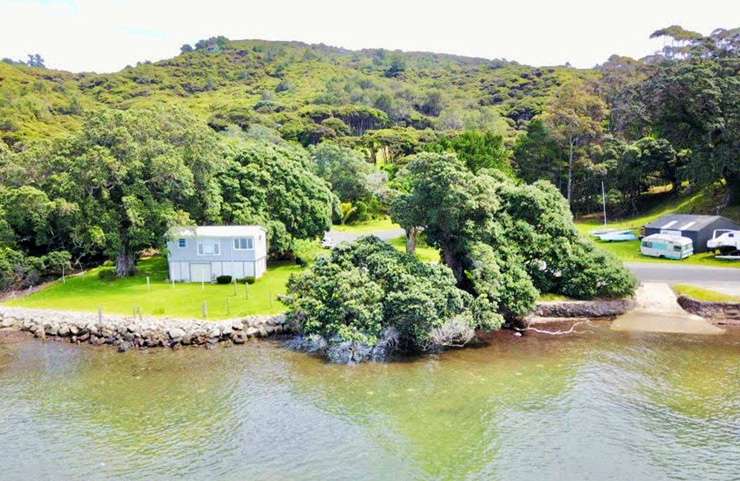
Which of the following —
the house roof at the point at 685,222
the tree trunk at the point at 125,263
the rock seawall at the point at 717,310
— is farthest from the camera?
the house roof at the point at 685,222

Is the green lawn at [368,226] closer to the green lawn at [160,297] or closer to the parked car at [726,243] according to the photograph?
the green lawn at [160,297]

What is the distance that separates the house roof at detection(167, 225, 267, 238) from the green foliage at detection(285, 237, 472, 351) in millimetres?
10744

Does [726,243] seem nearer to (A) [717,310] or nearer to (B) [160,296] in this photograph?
(A) [717,310]

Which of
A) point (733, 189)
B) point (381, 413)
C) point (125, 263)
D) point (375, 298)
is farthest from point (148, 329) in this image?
point (733, 189)

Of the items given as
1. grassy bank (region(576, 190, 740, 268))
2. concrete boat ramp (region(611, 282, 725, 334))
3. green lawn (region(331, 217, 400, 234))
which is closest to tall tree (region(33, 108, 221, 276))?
green lawn (region(331, 217, 400, 234))

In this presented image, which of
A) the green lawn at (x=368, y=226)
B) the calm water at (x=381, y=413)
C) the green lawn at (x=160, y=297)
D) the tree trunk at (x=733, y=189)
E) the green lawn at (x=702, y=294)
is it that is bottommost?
the calm water at (x=381, y=413)

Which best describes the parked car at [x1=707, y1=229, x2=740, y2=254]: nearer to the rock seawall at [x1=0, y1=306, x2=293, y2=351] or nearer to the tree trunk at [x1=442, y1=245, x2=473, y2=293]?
the tree trunk at [x1=442, y1=245, x2=473, y2=293]

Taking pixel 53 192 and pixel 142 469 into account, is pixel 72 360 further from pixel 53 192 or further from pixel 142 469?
pixel 53 192

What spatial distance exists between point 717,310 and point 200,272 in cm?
3295

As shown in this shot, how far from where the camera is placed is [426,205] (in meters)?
35.3

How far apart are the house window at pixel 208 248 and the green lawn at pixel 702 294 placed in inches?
1194

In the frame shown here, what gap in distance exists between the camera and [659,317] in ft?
120

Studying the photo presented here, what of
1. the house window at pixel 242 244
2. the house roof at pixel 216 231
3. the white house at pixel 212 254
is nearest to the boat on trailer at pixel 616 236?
the house roof at pixel 216 231

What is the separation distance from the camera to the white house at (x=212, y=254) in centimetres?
4288
